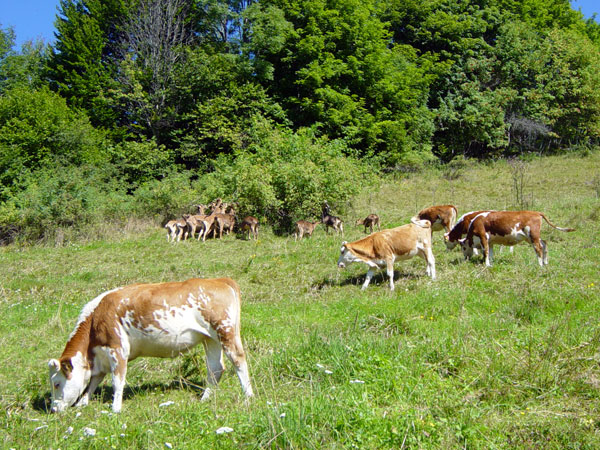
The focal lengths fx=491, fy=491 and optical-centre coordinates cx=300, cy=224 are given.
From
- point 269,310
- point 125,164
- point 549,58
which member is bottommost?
point 269,310

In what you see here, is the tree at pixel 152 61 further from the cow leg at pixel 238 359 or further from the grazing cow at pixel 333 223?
the cow leg at pixel 238 359

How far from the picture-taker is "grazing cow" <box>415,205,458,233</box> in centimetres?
1648

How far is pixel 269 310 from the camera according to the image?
9.72 meters

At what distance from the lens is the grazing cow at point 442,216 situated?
16.5 meters

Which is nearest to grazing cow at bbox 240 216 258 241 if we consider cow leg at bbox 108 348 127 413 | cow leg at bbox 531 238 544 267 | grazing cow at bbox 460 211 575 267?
grazing cow at bbox 460 211 575 267

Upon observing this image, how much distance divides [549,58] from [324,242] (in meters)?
35.4

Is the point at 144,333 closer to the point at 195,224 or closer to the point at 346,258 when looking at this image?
the point at 346,258

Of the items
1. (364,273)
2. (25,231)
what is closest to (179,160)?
(25,231)

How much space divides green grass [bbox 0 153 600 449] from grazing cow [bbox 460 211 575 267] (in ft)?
1.60

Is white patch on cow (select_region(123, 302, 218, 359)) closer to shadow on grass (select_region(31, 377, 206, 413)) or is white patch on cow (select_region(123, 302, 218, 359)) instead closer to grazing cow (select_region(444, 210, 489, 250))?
shadow on grass (select_region(31, 377, 206, 413))

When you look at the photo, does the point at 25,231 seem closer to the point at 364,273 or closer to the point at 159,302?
the point at 364,273

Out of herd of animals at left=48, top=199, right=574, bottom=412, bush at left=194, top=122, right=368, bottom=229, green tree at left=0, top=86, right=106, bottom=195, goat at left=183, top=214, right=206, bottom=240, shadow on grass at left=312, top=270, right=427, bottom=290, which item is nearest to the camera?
herd of animals at left=48, top=199, right=574, bottom=412

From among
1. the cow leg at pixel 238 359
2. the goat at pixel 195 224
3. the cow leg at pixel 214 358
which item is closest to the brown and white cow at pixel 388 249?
the cow leg at pixel 214 358

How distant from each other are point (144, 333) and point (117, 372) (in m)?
0.54
